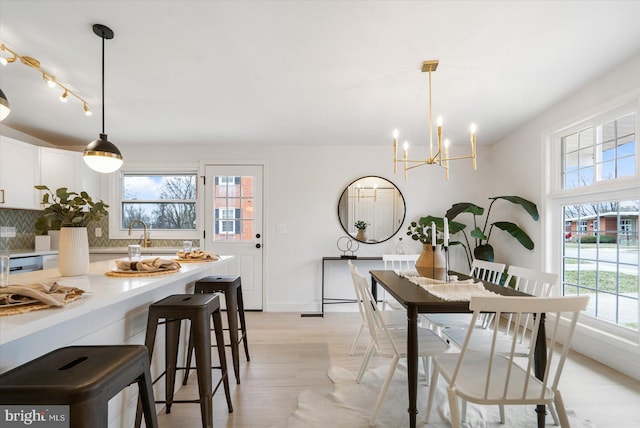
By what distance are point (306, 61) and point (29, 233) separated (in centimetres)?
413

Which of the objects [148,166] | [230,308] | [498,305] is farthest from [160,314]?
[148,166]

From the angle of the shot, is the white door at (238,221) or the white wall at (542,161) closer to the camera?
the white wall at (542,161)

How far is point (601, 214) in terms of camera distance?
287cm

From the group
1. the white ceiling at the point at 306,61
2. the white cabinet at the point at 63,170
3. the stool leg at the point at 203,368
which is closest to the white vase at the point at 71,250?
the stool leg at the point at 203,368

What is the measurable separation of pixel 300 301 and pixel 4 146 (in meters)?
3.79

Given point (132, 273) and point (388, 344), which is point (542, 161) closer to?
point (388, 344)

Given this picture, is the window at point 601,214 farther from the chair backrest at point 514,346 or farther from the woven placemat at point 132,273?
the woven placemat at point 132,273

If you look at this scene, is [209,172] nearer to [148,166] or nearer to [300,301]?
[148,166]

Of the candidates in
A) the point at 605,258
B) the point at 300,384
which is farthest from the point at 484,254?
the point at 300,384

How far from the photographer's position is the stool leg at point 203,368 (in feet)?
5.53

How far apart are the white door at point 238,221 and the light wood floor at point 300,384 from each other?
971 mm

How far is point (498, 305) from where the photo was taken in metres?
1.32

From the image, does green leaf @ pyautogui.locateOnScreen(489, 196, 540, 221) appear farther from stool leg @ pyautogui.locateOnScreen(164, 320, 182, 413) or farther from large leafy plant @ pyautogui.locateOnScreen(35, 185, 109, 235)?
large leafy plant @ pyautogui.locateOnScreen(35, 185, 109, 235)

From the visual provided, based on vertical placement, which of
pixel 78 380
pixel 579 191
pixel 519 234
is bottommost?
pixel 78 380
